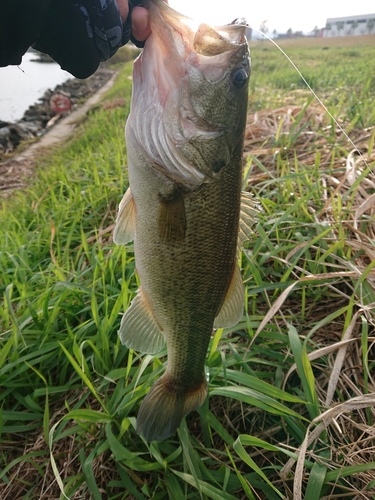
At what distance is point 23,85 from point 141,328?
19594 mm

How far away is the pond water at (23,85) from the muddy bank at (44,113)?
0.42 m

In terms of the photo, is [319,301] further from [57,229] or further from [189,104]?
[57,229]

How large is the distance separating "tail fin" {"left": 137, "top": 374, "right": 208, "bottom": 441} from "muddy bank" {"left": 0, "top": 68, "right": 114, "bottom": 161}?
10523mm

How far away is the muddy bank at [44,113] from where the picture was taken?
39.0 ft

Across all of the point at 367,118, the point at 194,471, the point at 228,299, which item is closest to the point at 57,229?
the point at 228,299

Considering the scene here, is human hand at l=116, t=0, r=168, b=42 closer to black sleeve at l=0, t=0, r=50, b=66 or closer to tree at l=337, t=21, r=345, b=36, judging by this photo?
black sleeve at l=0, t=0, r=50, b=66

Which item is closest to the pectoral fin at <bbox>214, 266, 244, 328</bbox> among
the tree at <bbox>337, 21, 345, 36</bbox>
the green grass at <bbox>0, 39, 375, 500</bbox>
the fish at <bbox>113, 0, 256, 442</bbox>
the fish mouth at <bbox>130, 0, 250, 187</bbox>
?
the fish at <bbox>113, 0, 256, 442</bbox>

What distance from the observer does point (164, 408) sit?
4.96ft

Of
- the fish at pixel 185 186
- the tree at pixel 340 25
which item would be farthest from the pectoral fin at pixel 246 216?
the tree at pixel 340 25

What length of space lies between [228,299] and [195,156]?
0.61 m

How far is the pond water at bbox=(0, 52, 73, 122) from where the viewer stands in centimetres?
1383

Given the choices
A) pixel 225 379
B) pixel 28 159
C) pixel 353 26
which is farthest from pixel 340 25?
pixel 225 379

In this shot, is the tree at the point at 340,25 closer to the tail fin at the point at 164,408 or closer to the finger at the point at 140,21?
the finger at the point at 140,21

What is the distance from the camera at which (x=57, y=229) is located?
314 cm
